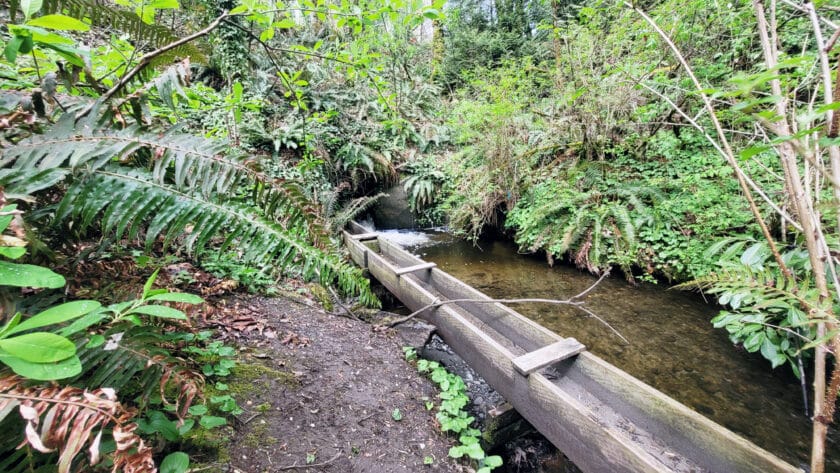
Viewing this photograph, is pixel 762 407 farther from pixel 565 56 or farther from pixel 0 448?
pixel 565 56

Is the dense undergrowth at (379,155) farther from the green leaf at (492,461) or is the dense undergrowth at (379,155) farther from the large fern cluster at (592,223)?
the green leaf at (492,461)

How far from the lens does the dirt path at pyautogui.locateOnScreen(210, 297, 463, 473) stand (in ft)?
4.36

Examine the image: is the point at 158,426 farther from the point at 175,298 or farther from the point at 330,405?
the point at 330,405

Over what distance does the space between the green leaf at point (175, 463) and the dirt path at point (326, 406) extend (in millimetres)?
352

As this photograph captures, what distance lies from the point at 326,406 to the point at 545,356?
49.3 inches

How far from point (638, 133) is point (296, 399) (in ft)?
18.2

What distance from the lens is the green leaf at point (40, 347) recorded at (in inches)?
16.2

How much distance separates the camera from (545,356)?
187 cm

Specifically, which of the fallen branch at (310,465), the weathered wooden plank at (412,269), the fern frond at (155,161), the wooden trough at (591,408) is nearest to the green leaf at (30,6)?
the fern frond at (155,161)

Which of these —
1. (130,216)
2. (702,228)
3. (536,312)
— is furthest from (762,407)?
(130,216)

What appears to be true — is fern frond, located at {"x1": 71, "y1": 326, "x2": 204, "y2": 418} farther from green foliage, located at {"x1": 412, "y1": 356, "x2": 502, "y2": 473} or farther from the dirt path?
green foliage, located at {"x1": 412, "y1": 356, "x2": 502, "y2": 473}

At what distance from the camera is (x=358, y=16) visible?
1441mm

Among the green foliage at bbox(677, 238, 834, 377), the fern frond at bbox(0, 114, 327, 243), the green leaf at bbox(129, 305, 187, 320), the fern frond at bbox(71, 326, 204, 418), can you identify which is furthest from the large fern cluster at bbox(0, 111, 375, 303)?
the green foliage at bbox(677, 238, 834, 377)

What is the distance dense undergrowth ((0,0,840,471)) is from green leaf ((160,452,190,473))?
76 mm
